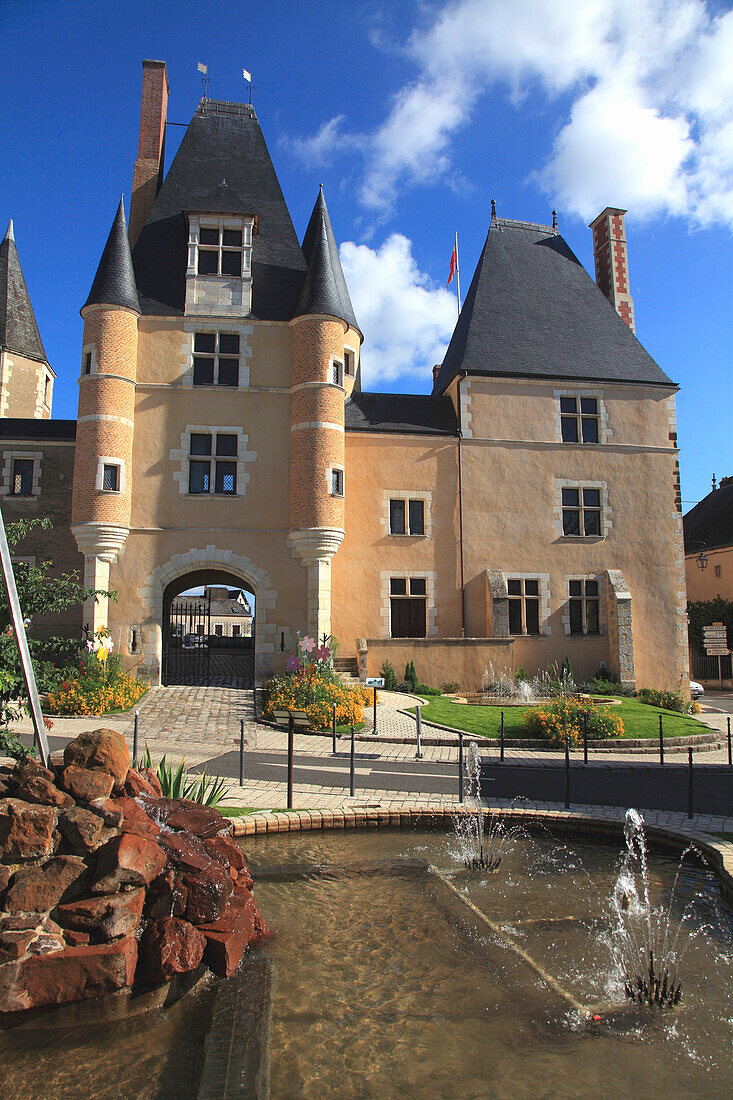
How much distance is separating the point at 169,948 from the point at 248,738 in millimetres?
10065

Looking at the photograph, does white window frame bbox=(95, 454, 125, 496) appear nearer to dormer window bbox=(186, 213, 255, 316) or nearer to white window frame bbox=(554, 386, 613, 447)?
dormer window bbox=(186, 213, 255, 316)

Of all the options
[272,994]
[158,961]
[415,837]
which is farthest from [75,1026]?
[415,837]

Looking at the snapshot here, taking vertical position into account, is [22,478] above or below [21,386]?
below

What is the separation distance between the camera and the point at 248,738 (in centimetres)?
1505

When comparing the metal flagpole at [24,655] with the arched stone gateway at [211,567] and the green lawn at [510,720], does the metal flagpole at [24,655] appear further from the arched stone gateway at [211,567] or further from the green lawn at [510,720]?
the arched stone gateway at [211,567]

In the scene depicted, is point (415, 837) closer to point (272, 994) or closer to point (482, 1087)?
point (272, 994)

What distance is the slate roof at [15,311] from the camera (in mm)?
29328

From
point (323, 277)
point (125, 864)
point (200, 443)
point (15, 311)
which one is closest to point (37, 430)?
point (200, 443)

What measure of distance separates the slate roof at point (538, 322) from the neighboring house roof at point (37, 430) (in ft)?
42.9

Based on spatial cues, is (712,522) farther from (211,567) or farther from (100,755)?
(100,755)

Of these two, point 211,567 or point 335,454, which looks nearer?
point 335,454

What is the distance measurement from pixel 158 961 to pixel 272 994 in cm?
84

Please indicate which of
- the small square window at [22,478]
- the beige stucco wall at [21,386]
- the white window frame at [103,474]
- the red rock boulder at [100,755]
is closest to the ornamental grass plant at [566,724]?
the red rock boulder at [100,755]

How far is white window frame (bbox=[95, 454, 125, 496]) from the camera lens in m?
20.5
